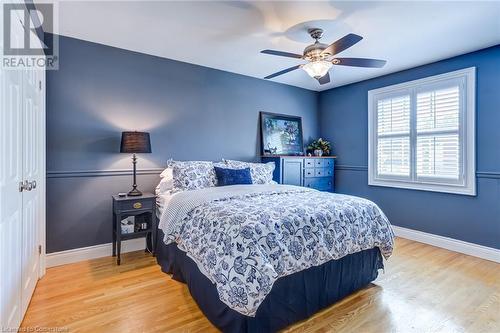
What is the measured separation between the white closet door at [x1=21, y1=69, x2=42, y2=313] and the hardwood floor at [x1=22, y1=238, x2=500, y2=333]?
23 centimetres

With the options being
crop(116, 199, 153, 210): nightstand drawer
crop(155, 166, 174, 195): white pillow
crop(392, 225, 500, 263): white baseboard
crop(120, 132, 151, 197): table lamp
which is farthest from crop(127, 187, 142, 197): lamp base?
crop(392, 225, 500, 263): white baseboard

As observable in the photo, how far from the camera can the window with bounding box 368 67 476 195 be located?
3320mm

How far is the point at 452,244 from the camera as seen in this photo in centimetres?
343

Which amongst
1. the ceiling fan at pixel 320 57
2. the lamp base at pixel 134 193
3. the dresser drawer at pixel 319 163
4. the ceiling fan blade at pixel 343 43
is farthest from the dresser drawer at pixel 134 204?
the dresser drawer at pixel 319 163

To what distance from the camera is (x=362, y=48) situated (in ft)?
10.3

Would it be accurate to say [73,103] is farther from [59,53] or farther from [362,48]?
[362,48]

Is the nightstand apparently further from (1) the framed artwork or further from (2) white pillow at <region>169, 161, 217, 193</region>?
(1) the framed artwork

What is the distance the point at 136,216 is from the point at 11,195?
69.9 inches

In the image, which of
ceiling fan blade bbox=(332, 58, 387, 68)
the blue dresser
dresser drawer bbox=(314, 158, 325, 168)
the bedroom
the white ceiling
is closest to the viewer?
the bedroom

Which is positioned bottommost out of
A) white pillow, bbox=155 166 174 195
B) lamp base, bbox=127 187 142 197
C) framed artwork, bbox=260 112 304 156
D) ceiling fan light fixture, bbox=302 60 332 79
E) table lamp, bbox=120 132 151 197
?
lamp base, bbox=127 187 142 197

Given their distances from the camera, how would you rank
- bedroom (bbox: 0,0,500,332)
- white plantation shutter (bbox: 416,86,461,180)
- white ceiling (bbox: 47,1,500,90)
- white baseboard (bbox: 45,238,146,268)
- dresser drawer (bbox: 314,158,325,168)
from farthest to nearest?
dresser drawer (bbox: 314,158,325,168) → white plantation shutter (bbox: 416,86,461,180) → white baseboard (bbox: 45,238,146,268) → white ceiling (bbox: 47,1,500,90) → bedroom (bbox: 0,0,500,332)

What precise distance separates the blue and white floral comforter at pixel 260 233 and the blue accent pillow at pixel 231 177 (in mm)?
513

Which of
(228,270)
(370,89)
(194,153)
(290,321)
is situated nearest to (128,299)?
(228,270)

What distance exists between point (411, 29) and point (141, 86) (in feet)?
10.5
